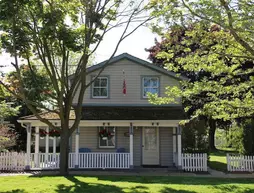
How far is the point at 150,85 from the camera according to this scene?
21.0 meters

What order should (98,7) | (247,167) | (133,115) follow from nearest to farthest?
(98,7), (247,167), (133,115)

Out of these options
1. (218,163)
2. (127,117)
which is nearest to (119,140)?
(127,117)

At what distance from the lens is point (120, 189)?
37.0 feet

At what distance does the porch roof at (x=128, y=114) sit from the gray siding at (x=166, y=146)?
1354 millimetres

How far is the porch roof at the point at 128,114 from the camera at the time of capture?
18.9 meters

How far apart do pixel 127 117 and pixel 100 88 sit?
3297 millimetres

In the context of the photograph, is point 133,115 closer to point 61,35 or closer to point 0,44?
point 61,35

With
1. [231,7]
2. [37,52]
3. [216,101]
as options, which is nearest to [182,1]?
[231,7]

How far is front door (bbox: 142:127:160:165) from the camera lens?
66.0 feet

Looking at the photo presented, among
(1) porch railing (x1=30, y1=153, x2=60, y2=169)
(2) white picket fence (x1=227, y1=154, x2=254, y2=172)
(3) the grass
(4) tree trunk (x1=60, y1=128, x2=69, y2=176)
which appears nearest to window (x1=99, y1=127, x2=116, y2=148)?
(1) porch railing (x1=30, y1=153, x2=60, y2=169)

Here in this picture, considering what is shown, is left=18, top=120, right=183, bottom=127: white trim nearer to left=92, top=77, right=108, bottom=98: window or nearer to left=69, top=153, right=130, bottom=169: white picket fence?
left=69, top=153, right=130, bottom=169: white picket fence

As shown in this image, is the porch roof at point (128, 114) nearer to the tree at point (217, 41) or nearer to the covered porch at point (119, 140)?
the covered porch at point (119, 140)

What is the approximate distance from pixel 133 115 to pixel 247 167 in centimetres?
713

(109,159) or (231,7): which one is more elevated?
(231,7)
